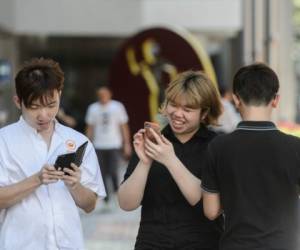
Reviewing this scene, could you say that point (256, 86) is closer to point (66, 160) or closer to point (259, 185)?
point (259, 185)

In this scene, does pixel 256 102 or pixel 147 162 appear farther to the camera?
pixel 147 162

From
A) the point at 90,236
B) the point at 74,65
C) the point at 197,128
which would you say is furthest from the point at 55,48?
the point at 197,128

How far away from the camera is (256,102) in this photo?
3.24 meters

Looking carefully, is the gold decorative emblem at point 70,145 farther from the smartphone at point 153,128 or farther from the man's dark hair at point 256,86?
the man's dark hair at point 256,86

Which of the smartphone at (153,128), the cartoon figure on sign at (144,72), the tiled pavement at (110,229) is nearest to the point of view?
the smartphone at (153,128)

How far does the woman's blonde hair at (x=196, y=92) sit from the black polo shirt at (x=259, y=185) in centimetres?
37

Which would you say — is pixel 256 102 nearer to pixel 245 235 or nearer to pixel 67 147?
pixel 245 235

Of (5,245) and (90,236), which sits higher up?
(5,245)

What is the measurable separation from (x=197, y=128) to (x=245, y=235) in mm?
696

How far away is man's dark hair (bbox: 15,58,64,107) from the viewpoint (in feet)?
11.0

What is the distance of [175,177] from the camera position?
11.2 ft

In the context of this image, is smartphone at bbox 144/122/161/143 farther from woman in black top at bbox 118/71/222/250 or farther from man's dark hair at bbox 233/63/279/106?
man's dark hair at bbox 233/63/279/106

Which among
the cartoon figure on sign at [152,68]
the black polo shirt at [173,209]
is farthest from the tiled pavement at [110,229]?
the black polo shirt at [173,209]

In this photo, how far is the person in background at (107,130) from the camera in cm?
1148
